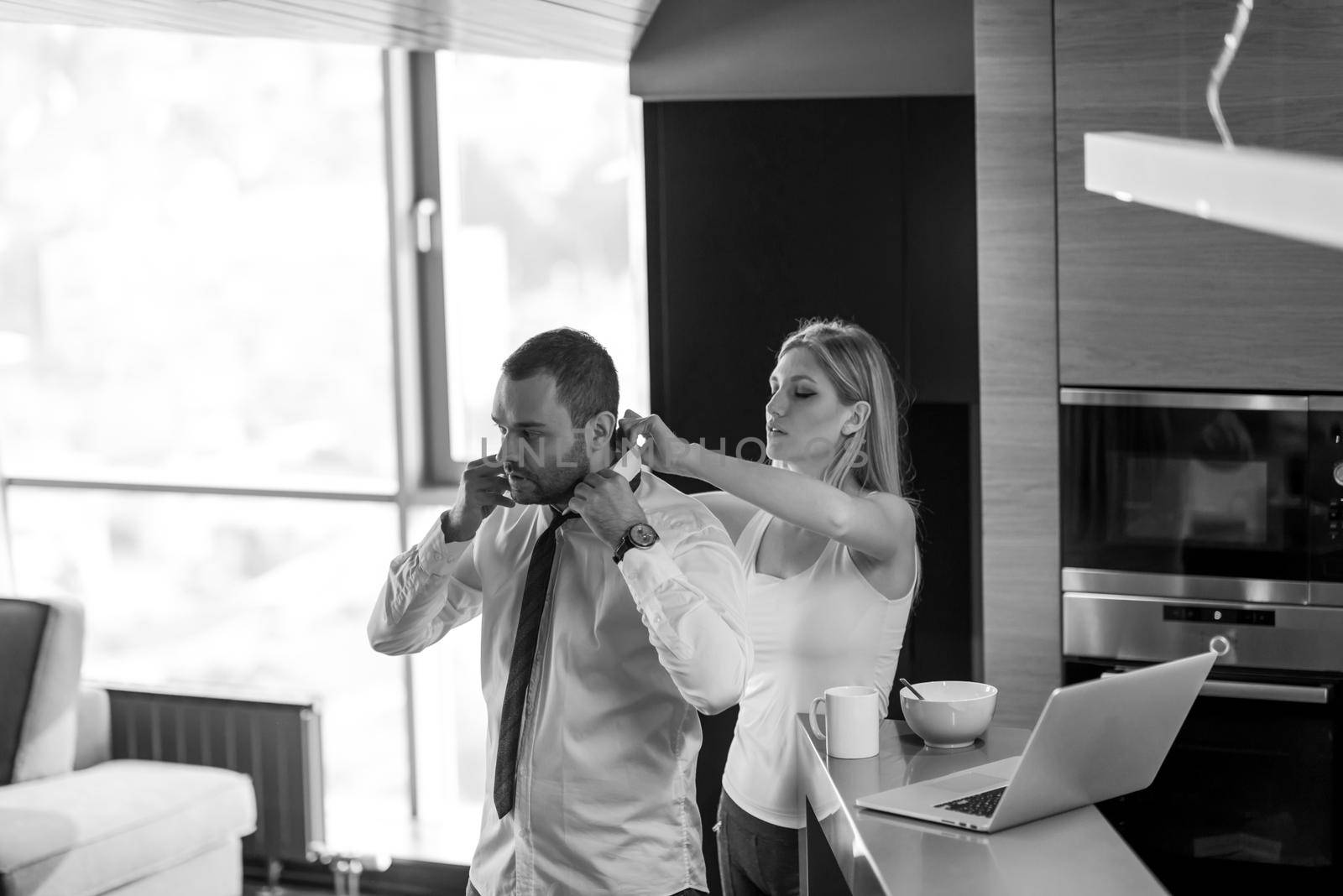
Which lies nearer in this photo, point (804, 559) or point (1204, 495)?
point (804, 559)

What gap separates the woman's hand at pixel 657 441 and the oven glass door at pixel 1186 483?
3.49 ft

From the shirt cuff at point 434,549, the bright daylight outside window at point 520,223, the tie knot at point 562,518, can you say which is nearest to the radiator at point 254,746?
the bright daylight outside window at point 520,223

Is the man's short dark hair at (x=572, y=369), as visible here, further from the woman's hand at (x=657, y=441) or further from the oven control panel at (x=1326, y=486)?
the oven control panel at (x=1326, y=486)

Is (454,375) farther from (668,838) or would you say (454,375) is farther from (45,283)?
(668,838)

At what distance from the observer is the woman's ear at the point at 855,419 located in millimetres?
2334

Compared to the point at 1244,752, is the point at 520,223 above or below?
above

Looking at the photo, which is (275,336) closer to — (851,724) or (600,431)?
(600,431)

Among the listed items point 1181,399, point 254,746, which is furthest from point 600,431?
point 254,746

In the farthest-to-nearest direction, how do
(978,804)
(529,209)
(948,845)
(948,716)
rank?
(529,209) → (948,716) → (978,804) → (948,845)

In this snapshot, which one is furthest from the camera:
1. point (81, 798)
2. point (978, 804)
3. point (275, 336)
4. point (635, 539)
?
point (275, 336)

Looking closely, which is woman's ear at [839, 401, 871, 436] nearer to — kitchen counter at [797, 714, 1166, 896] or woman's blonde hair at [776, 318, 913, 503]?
woman's blonde hair at [776, 318, 913, 503]

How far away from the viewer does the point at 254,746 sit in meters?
4.08

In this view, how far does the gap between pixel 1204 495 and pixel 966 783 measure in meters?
1.20

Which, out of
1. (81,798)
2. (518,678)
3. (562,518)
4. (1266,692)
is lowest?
(81,798)
